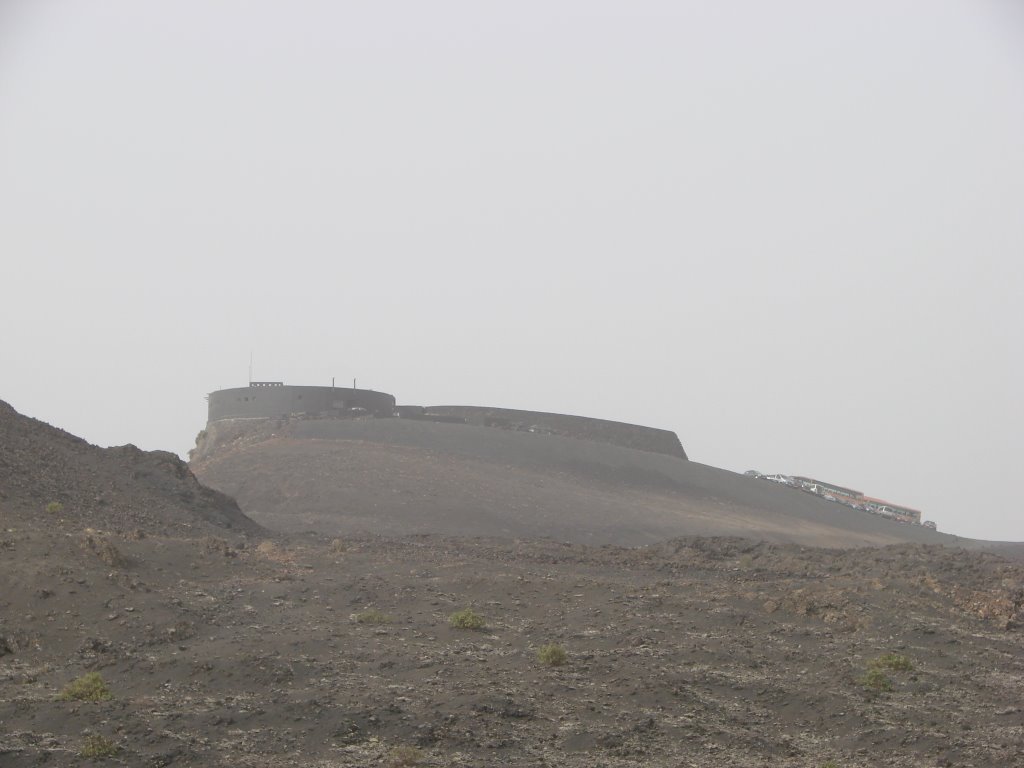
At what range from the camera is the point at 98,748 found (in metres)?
8.37

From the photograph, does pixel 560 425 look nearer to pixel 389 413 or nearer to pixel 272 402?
pixel 389 413

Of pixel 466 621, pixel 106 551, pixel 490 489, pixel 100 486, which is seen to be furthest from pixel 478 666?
pixel 490 489

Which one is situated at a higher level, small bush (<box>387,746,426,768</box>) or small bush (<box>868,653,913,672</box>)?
small bush (<box>868,653,913,672</box>)

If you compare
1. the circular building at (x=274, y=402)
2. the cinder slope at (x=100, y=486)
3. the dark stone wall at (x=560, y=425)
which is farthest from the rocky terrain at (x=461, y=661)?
the dark stone wall at (x=560, y=425)

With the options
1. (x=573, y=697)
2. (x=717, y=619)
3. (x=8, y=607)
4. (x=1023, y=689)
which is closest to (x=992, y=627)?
(x=1023, y=689)

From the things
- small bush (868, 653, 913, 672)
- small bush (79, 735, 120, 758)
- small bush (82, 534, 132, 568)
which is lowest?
small bush (79, 735, 120, 758)

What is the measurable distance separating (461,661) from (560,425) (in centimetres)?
3770

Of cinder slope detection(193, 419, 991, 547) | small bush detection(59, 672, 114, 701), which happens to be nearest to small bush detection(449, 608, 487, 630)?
small bush detection(59, 672, 114, 701)

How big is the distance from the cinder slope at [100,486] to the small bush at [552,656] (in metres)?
8.95

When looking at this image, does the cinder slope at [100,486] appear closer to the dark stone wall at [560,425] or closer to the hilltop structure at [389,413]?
the hilltop structure at [389,413]

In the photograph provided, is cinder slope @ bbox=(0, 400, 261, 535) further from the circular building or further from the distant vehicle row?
the distant vehicle row

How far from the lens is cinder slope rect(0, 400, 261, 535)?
57.0ft

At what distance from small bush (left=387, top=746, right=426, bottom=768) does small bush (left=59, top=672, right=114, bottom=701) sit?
283 centimetres

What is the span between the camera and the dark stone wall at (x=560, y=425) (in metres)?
48.2
